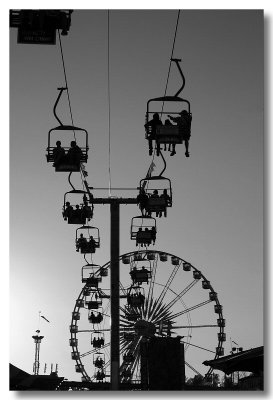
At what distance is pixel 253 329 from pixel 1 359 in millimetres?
3230

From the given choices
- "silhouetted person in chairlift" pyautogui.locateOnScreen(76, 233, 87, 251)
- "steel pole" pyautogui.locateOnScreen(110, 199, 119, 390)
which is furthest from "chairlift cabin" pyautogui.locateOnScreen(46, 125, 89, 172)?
"steel pole" pyautogui.locateOnScreen(110, 199, 119, 390)

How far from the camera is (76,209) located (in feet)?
59.8

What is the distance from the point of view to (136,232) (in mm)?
23312

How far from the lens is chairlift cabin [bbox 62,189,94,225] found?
688 inches

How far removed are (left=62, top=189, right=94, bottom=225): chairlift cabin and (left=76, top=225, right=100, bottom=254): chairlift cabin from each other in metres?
0.75

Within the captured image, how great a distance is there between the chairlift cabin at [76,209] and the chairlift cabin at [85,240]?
2.45 ft

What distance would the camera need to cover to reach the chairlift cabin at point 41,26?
492 inches

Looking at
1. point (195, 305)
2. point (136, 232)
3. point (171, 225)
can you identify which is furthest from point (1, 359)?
point (195, 305)

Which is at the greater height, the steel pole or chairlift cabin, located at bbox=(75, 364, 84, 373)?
the steel pole

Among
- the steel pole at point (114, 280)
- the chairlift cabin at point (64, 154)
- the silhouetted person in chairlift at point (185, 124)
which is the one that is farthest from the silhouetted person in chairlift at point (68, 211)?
the steel pole at point (114, 280)

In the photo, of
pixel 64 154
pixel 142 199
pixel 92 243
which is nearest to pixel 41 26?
pixel 64 154

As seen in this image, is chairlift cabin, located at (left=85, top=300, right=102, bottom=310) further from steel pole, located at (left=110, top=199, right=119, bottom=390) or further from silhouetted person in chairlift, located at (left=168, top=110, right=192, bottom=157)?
silhouetted person in chairlift, located at (left=168, top=110, right=192, bottom=157)

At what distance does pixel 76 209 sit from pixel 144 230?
193 inches

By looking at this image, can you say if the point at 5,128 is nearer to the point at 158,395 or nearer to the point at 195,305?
the point at 158,395
